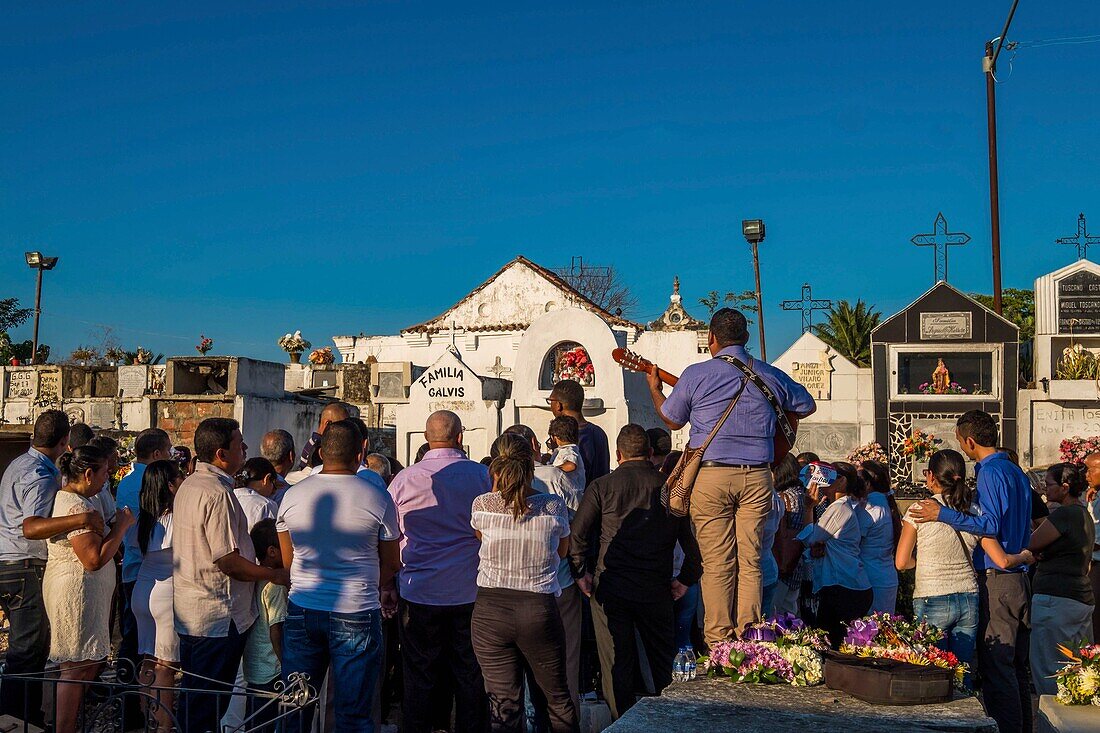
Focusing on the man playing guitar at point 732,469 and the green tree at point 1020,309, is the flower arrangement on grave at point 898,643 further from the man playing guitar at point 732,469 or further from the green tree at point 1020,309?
the green tree at point 1020,309

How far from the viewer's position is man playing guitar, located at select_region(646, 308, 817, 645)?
191 inches

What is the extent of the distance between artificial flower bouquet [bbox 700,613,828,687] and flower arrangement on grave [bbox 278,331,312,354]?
78.2ft

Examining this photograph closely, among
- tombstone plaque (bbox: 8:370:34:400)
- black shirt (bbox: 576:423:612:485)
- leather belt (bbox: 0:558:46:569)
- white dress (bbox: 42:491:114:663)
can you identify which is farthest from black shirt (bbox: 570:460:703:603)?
tombstone plaque (bbox: 8:370:34:400)

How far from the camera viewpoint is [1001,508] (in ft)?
18.0

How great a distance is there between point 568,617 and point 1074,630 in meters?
3.24

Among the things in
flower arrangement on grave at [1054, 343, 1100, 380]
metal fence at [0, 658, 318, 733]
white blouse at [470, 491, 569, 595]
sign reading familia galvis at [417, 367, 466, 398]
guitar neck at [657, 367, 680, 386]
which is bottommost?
metal fence at [0, 658, 318, 733]

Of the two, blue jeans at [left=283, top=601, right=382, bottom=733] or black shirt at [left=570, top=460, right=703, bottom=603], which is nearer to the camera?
blue jeans at [left=283, top=601, right=382, bottom=733]

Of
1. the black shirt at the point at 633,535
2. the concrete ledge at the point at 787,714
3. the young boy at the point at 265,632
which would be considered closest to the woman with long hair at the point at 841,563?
the black shirt at the point at 633,535

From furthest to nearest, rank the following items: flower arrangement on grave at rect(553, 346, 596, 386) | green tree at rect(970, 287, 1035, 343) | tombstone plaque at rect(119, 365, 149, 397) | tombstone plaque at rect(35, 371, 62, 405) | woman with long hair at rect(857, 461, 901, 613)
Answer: green tree at rect(970, 287, 1035, 343) → tombstone plaque at rect(35, 371, 62, 405) → tombstone plaque at rect(119, 365, 149, 397) → flower arrangement on grave at rect(553, 346, 596, 386) → woman with long hair at rect(857, 461, 901, 613)

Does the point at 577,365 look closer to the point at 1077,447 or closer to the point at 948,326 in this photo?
the point at 948,326

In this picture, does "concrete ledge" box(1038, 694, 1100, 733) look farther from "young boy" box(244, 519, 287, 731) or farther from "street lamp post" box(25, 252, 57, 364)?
"street lamp post" box(25, 252, 57, 364)

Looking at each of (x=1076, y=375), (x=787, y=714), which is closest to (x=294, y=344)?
(x=1076, y=375)

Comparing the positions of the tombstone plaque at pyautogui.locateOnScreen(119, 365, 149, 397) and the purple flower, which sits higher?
the tombstone plaque at pyautogui.locateOnScreen(119, 365, 149, 397)

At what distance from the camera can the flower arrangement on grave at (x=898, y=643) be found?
4160 mm
